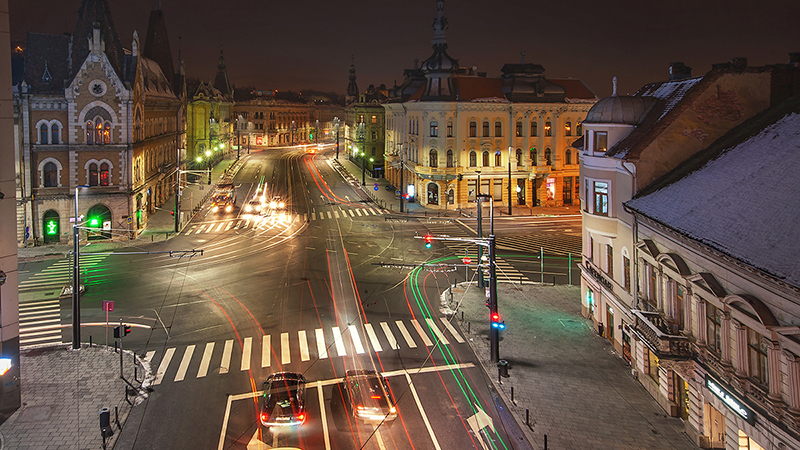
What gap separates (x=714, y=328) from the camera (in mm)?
17859

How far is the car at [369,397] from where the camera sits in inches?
790

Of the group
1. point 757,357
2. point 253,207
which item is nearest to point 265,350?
point 757,357

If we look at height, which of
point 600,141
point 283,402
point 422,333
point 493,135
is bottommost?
point 283,402

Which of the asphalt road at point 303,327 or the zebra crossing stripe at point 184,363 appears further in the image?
the zebra crossing stripe at point 184,363

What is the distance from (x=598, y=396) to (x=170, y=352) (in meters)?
18.6

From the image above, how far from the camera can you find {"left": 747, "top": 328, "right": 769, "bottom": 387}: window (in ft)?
49.6

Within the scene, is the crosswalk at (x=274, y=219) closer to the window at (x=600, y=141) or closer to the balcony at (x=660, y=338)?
the window at (x=600, y=141)

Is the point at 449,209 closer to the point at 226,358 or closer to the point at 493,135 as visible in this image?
the point at 493,135

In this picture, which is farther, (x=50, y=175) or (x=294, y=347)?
(x=50, y=175)

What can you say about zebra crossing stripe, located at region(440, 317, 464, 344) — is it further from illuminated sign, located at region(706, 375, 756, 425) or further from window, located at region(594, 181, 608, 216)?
illuminated sign, located at region(706, 375, 756, 425)

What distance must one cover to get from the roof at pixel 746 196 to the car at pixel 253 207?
161ft

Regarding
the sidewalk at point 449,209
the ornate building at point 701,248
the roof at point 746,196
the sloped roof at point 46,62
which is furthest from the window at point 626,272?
the sloped roof at point 46,62

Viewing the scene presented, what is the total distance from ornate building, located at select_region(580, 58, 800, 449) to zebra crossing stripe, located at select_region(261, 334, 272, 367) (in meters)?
15.6

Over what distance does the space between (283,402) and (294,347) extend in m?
6.76
